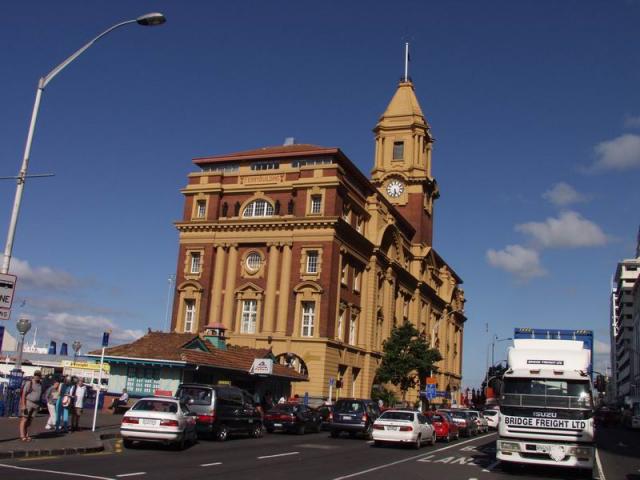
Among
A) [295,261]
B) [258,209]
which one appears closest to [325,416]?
[295,261]

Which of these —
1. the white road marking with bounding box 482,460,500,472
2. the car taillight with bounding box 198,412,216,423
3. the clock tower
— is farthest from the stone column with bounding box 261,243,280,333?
the white road marking with bounding box 482,460,500,472

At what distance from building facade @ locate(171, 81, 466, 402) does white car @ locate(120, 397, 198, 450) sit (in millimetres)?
28327

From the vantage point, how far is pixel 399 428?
26.3 m

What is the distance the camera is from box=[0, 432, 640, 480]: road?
15.0 m

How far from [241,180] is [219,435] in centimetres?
3539

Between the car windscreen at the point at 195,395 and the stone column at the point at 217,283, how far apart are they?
30896mm

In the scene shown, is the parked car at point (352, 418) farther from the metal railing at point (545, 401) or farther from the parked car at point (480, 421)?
the metal railing at point (545, 401)

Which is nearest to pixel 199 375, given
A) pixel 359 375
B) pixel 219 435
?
pixel 219 435

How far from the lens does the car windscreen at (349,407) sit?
31.9 m

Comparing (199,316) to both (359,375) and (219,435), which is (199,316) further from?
(219,435)

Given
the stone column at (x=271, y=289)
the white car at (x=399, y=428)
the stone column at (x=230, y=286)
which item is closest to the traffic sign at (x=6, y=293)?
the white car at (x=399, y=428)

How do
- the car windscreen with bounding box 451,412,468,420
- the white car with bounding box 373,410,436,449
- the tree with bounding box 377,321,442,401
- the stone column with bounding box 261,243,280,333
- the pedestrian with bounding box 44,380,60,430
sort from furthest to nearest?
the tree with bounding box 377,321,442,401, the stone column with bounding box 261,243,280,333, the car windscreen with bounding box 451,412,468,420, the white car with bounding box 373,410,436,449, the pedestrian with bounding box 44,380,60,430

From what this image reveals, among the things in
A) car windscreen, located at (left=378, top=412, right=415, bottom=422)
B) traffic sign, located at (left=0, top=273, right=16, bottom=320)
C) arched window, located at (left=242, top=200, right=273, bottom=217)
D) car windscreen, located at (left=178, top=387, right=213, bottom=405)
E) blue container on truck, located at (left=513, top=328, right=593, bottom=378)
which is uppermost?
arched window, located at (left=242, top=200, right=273, bottom=217)

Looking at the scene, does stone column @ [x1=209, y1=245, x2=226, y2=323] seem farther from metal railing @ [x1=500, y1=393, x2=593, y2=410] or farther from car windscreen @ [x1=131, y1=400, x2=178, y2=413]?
metal railing @ [x1=500, y1=393, x2=593, y2=410]
